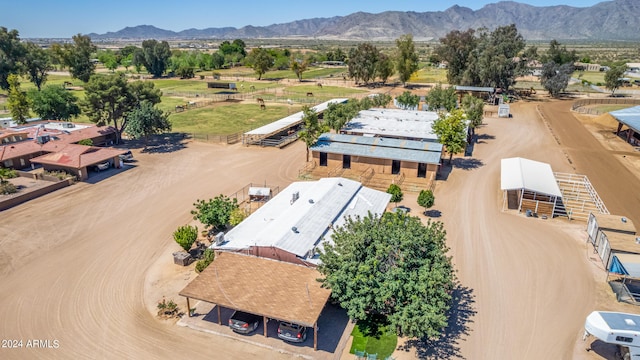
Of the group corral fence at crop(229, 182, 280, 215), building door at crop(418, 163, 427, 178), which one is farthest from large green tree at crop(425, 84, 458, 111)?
corral fence at crop(229, 182, 280, 215)

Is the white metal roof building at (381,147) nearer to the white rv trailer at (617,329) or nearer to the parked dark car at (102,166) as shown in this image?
the white rv trailer at (617,329)

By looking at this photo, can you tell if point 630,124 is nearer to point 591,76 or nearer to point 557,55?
point 557,55

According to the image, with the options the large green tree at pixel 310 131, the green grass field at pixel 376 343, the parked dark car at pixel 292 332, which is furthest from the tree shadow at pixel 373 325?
the large green tree at pixel 310 131

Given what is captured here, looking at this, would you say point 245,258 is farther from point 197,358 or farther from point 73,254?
point 73,254

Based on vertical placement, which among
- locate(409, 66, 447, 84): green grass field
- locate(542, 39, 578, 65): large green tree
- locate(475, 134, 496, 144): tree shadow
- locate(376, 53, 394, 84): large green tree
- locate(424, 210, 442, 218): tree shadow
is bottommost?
locate(424, 210, 442, 218): tree shadow

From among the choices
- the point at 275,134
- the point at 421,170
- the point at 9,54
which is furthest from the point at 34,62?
the point at 421,170

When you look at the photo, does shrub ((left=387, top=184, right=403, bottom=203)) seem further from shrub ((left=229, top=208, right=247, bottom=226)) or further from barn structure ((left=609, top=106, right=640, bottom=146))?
barn structure ((left=609, top=106, right=640, bottom=146))
